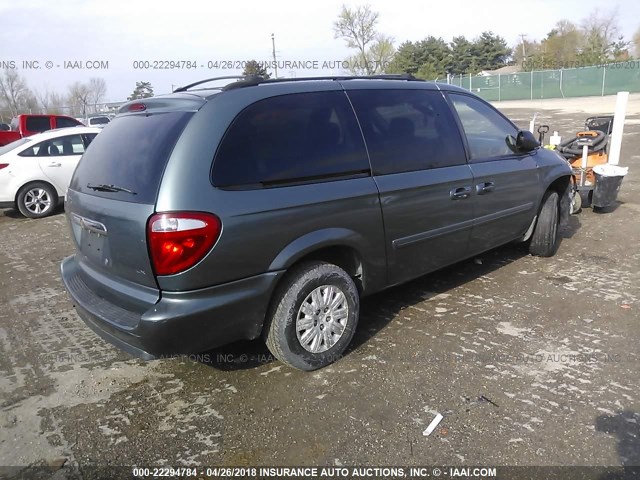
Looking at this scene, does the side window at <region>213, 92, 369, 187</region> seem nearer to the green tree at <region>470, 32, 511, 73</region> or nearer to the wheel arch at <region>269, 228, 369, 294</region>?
the wheel arch at <region>269, 228, 369, 294</region>

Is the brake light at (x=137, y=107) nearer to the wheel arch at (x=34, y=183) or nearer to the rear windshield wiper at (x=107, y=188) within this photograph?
the rear windshield wiper at (x=107, y=188)

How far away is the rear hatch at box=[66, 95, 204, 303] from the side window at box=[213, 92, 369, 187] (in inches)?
12.3

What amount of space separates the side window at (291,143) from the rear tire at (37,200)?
299 inches

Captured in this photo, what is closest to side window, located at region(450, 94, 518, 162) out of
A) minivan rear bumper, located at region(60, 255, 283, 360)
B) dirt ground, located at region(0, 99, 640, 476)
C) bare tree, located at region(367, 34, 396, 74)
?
dirt ground, located at region(0, 99, 640, 476)

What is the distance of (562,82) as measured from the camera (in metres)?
41.9

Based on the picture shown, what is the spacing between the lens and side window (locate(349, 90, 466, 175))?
359cm

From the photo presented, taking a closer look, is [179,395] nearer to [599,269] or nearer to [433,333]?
[433,333]

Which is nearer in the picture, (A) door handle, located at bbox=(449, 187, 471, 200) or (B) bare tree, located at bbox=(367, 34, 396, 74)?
(A) door handle, located at bbox=(449, 187, 471, 200)

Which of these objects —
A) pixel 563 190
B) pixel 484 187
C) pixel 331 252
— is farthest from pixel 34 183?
pixel 563 190

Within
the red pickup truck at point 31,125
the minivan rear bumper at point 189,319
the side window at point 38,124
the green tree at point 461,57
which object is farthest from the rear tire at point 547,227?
the green tree at point 461,57

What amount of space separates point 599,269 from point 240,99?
157 inches

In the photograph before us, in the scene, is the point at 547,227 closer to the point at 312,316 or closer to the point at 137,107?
the point at 312,316

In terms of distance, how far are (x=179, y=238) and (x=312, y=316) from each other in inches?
42.3

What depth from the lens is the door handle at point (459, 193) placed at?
4051mm
